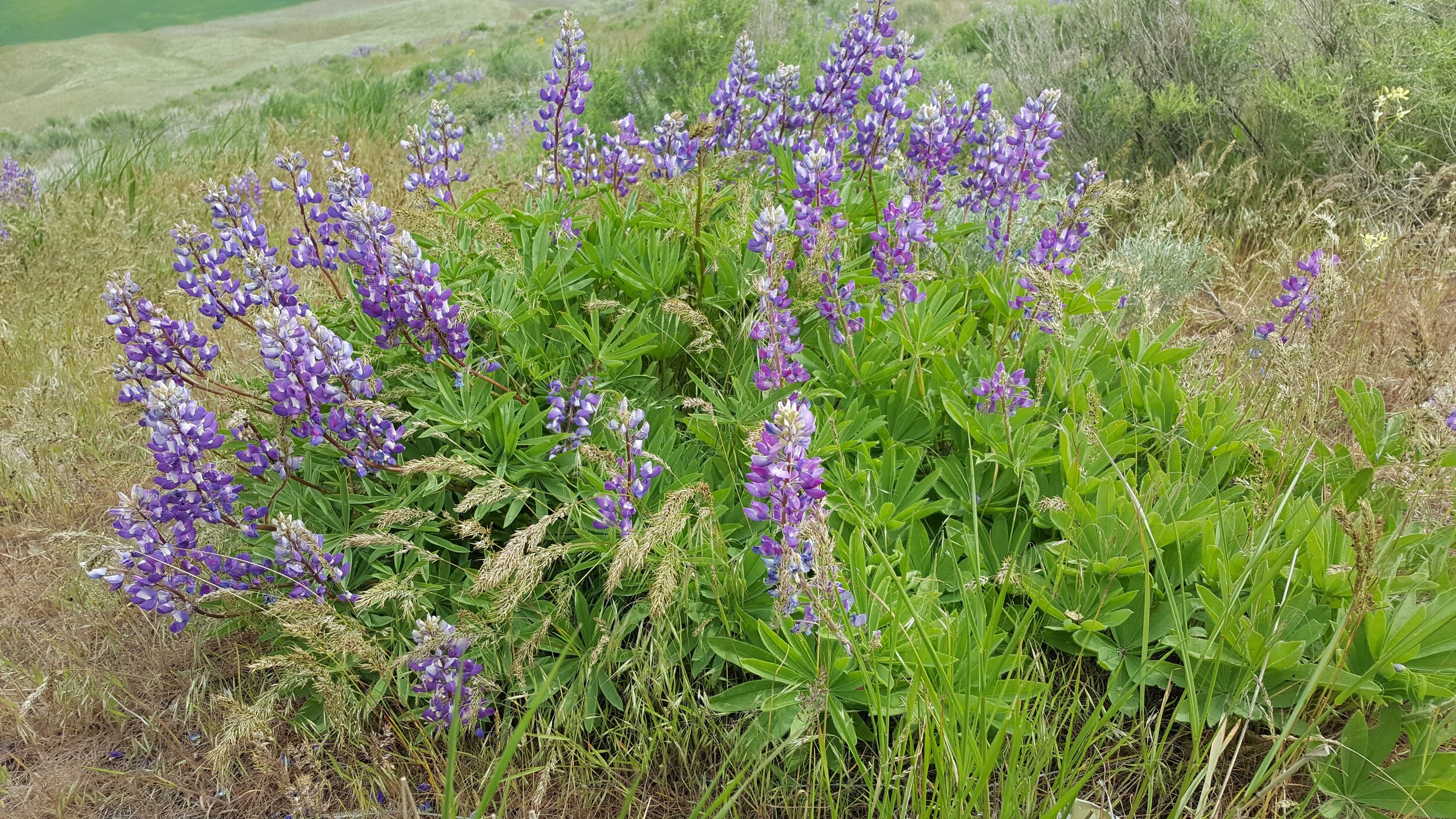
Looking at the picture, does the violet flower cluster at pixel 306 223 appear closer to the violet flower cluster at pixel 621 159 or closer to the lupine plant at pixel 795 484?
the lupine plant at pixel 795 484

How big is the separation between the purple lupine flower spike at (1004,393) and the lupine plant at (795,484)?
15mm

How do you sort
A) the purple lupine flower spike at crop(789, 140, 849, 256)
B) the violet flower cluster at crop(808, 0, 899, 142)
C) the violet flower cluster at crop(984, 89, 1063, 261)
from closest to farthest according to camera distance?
the purple lupine flower spike at crop(789, 140, 849, 256), the violet flower cluster at crop(984, 89, 1063, 261), the violet flower cluster at crop(808, 0, 899, 142)

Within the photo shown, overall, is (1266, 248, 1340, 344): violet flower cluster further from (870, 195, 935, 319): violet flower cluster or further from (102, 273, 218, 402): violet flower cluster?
(102, 273, 218, 402): violet flower cluster

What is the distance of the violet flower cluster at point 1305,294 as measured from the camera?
254 centimetres

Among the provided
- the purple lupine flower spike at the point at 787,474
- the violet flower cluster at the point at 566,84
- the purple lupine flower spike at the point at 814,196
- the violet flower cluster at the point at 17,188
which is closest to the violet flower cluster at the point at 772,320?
the purple lupine flower spike at the point at 814,196

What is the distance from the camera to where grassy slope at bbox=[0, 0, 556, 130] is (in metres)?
23.2

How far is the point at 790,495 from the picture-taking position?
160 centimetres

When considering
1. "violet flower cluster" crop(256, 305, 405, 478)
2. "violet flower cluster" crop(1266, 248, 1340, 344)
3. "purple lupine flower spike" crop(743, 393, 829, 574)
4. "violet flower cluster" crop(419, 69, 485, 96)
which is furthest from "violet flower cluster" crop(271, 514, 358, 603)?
"violet flower cluster" crop(419, 69, 485, 96)

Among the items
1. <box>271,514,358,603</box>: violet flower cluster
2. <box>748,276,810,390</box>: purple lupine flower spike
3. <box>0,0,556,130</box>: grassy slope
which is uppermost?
<box>0,0,556,130</box>: grassy slope

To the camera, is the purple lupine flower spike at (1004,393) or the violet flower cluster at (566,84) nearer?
the purple lupine flower spike at (1004,393)

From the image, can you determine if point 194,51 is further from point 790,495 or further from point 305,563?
point 790,495

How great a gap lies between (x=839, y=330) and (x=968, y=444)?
20.7 inches

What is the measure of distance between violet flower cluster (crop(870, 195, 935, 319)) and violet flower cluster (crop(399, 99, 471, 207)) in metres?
1.47

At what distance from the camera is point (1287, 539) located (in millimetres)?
2117
